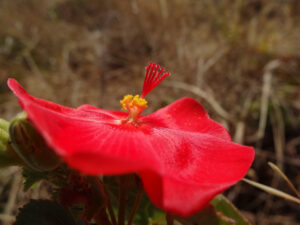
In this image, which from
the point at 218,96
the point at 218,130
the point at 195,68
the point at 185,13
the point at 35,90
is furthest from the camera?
the point at 185,13

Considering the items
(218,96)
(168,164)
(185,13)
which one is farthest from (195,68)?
(168,164)

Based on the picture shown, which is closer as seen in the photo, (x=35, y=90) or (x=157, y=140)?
(x=157, y=140)

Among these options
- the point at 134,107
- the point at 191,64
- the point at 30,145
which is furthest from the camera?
the point at 191,64

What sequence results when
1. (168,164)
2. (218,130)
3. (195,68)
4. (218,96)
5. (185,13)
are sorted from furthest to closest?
1. (185,13)
2. (195,68)
3. (218,96)
4. (218,130)
5. (168,164)

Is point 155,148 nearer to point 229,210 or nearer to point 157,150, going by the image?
point 157,150

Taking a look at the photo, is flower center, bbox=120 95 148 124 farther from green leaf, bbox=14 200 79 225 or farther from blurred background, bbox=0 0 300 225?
blurred background, bbox=0 0 300 225

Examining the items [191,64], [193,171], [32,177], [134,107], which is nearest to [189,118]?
[134,107]

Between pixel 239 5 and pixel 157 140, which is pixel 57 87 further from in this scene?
pixel 157 140
